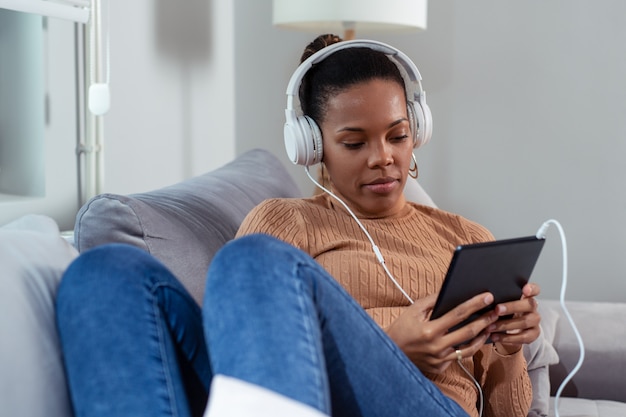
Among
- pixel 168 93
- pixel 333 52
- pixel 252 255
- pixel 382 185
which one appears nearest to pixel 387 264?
pixel 382 185

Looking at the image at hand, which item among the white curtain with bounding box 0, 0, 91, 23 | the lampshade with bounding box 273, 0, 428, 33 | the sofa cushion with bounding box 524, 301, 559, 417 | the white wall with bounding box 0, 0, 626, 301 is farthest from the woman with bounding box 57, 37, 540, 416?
the white wall with bounding box 0, 0, 626, 301

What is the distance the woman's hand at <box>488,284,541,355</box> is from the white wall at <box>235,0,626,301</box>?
1713mm

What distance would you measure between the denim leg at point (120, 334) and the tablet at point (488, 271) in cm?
33

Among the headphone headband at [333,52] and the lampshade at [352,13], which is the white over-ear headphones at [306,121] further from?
the lampshade at [352,13]

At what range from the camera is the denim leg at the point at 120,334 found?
87cm

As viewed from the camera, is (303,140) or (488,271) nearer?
(488,271)

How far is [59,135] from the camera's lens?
2.02m

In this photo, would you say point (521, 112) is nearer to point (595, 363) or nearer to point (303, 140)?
point (595, 363)

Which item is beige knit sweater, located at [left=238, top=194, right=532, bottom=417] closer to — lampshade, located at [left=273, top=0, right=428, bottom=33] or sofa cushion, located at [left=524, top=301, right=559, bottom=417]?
sofa cushion, located at [left=524, top=301, right=559, bottom=417]

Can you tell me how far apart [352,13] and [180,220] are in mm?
1199

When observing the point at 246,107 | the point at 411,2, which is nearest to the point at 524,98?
the point at 411,2

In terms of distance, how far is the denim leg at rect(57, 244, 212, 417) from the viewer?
2.85ft

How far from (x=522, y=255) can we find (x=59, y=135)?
1296 mm

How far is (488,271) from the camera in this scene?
1.06 metres
